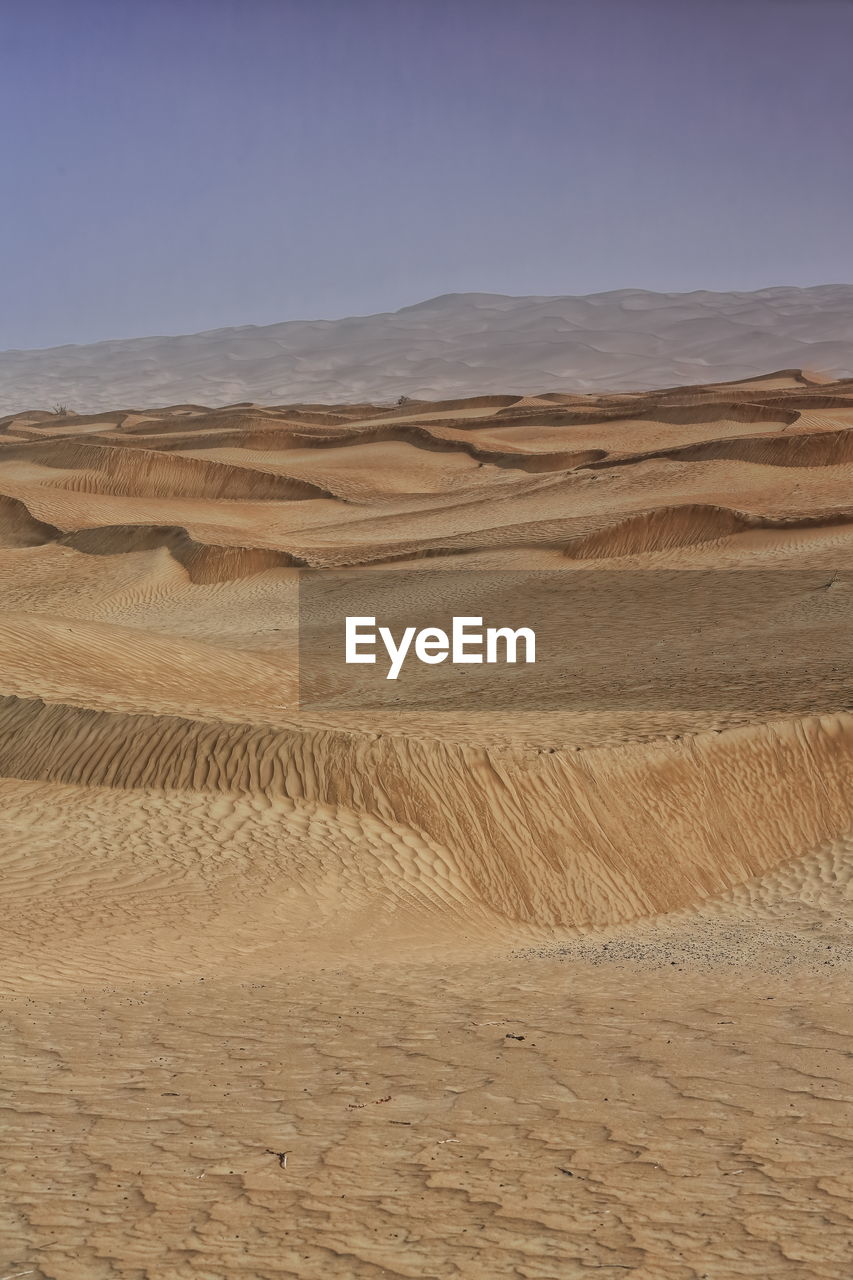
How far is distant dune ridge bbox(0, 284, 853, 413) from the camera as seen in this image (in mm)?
125750

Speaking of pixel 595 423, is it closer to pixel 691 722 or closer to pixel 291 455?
pixel 291 455

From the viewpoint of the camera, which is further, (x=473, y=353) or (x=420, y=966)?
(x=473, y=353)

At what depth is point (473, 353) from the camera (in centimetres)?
14338

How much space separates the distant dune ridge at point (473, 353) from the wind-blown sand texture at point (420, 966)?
9789 cm

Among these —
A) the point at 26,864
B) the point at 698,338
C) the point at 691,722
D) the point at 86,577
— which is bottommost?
the point at 26,864

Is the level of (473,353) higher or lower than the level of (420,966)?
higher

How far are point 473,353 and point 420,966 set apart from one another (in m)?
140

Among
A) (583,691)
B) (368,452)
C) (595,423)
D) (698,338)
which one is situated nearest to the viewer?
(583,691)

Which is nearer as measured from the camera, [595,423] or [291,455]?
[291,455]

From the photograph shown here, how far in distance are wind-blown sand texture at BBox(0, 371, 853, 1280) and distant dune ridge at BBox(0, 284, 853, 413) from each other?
3854 inches

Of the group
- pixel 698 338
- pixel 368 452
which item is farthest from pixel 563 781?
pixel 698 338

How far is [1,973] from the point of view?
6648 mm

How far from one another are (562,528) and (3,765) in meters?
12.3

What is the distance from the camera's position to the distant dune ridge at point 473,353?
12575 cm
